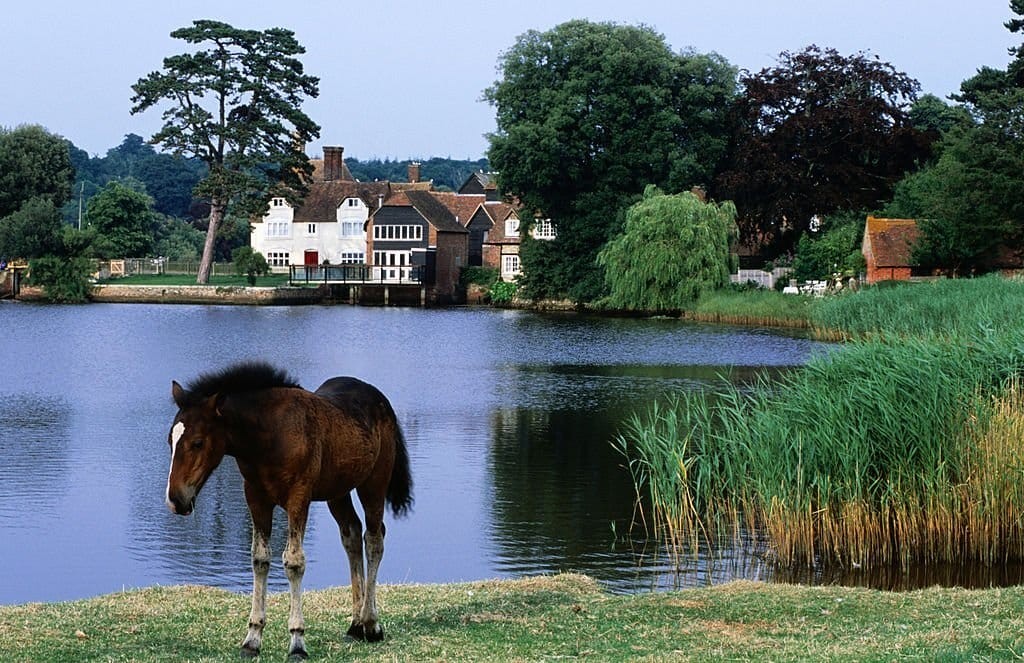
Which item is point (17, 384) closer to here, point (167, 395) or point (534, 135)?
point (167, 395)

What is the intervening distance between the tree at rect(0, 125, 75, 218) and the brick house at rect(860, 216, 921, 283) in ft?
180

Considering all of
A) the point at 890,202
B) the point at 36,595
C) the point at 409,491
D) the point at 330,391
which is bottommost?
the point at 36,595

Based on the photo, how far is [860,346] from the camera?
60.7ft

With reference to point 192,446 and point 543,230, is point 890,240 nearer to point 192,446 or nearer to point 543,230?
point 543,230

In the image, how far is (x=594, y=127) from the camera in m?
78.0

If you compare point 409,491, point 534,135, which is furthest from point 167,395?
point 534,135

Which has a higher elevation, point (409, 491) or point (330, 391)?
point (330, 391)

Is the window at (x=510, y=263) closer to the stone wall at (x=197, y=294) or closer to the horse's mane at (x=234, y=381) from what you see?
the stone wall at (x=197, y=294)

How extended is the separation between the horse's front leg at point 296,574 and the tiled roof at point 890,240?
187ft

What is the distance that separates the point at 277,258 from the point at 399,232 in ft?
42.3

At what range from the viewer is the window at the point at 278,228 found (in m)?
111

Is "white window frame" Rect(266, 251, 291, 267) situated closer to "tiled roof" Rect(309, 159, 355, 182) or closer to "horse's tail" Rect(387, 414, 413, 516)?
"tiled roof" Rect(309, 159, 355, 182)

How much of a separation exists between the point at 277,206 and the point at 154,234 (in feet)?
36.7

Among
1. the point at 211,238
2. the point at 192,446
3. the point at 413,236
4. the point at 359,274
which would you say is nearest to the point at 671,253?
the point at 211,238
